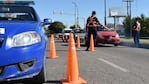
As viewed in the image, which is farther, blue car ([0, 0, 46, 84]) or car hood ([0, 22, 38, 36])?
car hood ([0, 22, 38, 36])

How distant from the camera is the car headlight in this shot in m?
6.26

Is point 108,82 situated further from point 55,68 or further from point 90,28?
point 90,28

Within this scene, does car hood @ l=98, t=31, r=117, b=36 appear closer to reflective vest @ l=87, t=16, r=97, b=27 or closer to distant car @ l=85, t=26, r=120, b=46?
distant car @ l=85, t=26, r=120, b=46

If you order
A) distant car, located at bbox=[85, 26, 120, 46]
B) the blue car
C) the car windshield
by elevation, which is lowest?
distant car, located at bbox=[85, 26, 120, 46]

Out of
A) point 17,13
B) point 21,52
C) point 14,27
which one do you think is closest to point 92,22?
point 17,13

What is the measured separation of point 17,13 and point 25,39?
1.96m

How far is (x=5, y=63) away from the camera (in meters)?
6.11

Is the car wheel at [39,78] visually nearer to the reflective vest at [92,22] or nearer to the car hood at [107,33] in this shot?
the reflective vest at [92,22]

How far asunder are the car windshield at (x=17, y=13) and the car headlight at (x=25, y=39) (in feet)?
4.17

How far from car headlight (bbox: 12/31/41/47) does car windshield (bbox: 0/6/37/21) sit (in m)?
1.27

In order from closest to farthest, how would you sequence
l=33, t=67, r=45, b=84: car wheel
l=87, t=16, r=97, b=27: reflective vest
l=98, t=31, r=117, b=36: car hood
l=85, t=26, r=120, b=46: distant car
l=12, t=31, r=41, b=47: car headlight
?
l=12, t=31, r=41, b=47: car headlight
l=33, t=67, r=45, b=84: car wheel
l=87, t=16, r=97, b=27: reflective vest
l=85, t=26, r=120, b=46: distant car
l=98, t=31, r=117, b=36: car hood

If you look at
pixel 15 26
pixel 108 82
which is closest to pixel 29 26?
pixel 15 26

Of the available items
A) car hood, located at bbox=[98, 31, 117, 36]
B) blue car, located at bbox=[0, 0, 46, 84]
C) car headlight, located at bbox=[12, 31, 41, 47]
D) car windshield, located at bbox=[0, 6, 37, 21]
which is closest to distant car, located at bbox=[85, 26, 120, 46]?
car hood, located at bbox=[98, 31, 117, 36]

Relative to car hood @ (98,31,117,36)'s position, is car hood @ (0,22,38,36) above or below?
above
